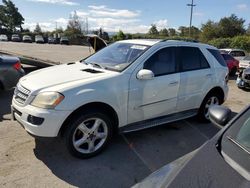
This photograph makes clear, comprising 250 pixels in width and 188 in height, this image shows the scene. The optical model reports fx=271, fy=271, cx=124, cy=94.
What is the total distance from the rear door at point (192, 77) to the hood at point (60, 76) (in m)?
1.56

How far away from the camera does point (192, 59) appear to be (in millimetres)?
5234

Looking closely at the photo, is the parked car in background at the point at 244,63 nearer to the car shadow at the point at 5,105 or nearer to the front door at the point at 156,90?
the front door at the point at 156,90

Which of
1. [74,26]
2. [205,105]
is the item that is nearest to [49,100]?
[205,105]

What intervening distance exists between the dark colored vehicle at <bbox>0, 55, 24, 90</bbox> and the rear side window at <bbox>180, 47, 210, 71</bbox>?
442 cm

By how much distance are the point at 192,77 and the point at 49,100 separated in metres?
2.75

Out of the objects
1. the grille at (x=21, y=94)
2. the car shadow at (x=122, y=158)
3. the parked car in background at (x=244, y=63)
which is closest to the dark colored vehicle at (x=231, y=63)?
the parked car in background at (x=244, y=63)

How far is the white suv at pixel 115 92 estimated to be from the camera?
3.64m

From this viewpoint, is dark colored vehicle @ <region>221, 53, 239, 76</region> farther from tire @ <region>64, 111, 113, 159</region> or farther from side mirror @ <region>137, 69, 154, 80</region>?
tire @ <region>64, 111, 113, 159</region>

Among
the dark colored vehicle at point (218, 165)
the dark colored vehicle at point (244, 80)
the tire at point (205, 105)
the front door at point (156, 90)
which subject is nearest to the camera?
the dark colored vehicle at point (218, 165)

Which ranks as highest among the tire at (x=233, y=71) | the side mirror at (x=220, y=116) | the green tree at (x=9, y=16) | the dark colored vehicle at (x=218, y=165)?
the green tree at (x=9, y=16)

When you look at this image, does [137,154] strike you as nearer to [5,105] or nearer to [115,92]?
[115,92]

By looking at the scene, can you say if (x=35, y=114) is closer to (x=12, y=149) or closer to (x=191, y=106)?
(x=12, y=149)

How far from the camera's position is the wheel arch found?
3.71 m

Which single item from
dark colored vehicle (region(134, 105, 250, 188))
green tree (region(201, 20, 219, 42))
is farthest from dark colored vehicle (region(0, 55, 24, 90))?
green tree (region(201, 20, 219, 42))
